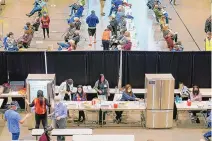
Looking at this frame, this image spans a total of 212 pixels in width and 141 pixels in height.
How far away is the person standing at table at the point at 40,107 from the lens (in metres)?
14.4

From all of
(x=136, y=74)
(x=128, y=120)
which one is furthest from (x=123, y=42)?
(x=128, y=120)

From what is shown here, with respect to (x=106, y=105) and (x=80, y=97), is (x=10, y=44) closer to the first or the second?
(x=80, y=97)

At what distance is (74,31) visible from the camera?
21.8 metres

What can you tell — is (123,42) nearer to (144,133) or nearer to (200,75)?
(200,75)

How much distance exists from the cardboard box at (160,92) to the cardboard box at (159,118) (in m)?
0.13

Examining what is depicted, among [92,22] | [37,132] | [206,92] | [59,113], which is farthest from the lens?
[92,22]

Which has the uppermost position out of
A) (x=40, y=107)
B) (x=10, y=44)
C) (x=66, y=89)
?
(x=10, y=44)

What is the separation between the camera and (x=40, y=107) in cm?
1462

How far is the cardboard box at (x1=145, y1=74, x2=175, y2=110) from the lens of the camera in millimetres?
15297

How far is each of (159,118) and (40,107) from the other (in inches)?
136

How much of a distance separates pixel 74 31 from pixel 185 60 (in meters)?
5.78

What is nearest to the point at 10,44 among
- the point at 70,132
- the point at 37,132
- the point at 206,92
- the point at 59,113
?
the point at 59,113

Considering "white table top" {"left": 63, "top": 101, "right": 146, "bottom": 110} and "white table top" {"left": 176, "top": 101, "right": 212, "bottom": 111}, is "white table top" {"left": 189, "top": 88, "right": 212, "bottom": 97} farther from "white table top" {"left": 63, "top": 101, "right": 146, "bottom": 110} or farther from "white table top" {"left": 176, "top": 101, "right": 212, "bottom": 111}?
"white table top" {"left": 63, "top": 101, "right": 146, "bottom": 110}

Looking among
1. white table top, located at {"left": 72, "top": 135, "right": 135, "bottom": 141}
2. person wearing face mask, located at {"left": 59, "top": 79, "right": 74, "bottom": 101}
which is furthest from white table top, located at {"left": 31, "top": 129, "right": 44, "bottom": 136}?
person wearing face mask, located at {"left": 59, "top": 79, "right": 74, "bottom": 101}
